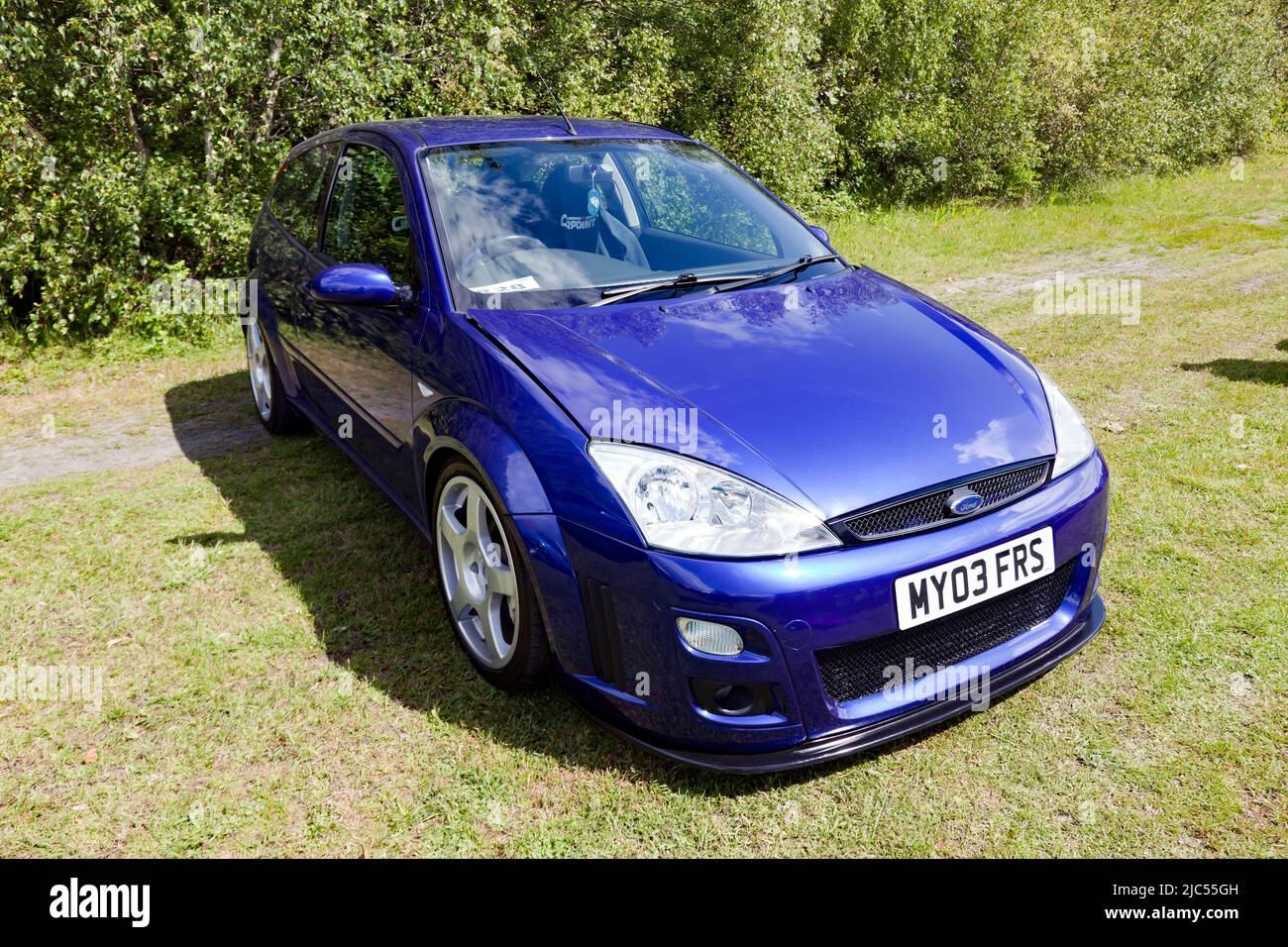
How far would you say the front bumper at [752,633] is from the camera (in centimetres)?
229

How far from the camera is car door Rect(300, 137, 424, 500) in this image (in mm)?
3410

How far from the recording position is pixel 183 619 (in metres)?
3.57

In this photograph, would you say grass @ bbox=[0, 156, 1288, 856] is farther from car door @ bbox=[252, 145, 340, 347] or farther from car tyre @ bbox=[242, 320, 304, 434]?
car door @ bbox=[252, 145, 340, 347]

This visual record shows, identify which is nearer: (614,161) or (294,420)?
(614,161)

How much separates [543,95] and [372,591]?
711 centimetres

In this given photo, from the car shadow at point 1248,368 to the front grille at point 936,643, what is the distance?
4.15 m

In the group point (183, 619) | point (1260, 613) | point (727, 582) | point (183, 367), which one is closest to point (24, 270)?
point (183, 367)

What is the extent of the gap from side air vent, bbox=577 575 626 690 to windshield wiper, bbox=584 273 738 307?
3.65 feet

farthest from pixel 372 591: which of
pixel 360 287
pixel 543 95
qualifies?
pixel 543 95

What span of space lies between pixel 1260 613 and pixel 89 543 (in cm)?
465

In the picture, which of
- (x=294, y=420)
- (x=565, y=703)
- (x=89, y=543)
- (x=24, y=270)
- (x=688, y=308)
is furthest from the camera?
(x=24, y=270)

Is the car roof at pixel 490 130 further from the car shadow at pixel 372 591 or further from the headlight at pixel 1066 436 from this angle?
the headlight at pixel 1066 436

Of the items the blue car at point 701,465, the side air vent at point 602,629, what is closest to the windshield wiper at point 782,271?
the blue car at point 701,465
